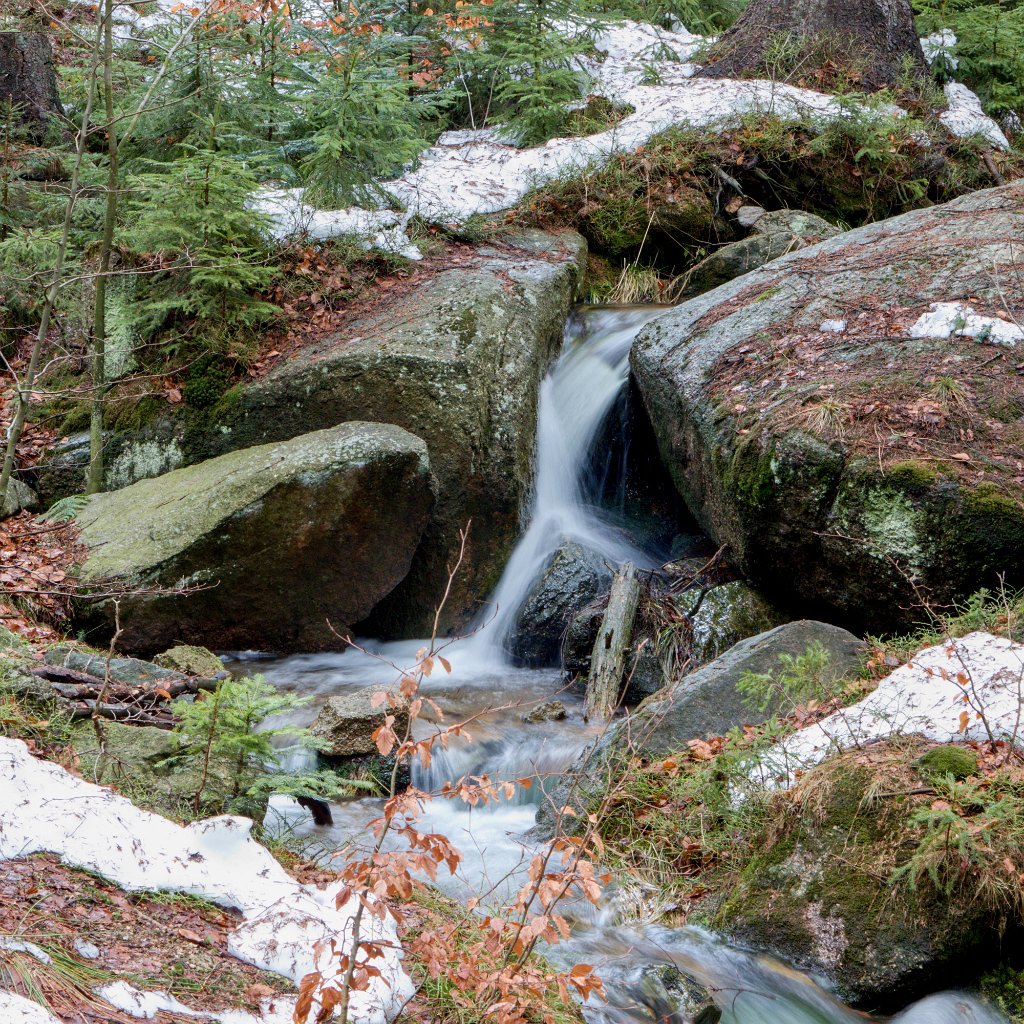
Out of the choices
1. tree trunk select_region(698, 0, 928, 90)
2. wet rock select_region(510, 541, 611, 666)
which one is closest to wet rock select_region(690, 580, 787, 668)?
wet rock select_region(510, 541, 611, 666)

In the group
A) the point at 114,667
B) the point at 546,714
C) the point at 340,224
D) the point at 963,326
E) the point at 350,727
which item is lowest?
the point at 546,714

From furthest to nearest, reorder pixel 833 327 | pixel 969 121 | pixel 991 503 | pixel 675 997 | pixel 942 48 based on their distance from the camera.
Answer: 1. pixel 942 48
2. pixel 969 121
3. pixel 833 327
4. pixel 991 503
5. pixel 675 997

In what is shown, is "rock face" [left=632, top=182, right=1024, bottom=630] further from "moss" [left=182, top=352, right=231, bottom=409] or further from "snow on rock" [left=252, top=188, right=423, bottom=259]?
"moss" [left=182, top=352, right=231, bottom=409]

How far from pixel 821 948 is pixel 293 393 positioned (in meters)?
5.61

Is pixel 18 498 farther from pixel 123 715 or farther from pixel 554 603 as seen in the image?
pixel 554 603

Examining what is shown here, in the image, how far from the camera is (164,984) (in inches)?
103

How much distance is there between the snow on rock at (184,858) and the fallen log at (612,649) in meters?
3.07

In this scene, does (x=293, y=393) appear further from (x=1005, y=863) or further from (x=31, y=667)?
(x=1005, y=863)

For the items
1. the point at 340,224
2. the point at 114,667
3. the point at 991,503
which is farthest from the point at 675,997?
the point at 340,224

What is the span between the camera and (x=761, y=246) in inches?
372

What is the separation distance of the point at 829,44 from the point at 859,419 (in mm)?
8247

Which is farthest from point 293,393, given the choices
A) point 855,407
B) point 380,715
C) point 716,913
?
point 716,913

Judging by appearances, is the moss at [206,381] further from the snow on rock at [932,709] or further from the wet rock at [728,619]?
the snow on rock at [932,709]

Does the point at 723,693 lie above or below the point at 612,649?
above
